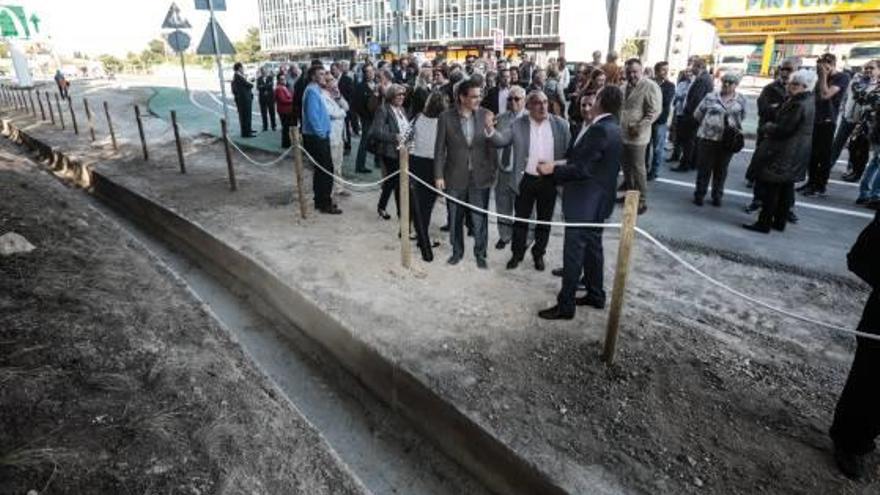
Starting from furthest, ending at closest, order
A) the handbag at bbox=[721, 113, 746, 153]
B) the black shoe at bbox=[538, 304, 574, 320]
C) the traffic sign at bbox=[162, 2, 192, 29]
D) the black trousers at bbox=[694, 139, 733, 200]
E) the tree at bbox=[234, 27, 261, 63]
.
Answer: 1. the tree at bbox=[234, 27, 261, 63]
2. the traffic sign at bbox=[162, 2, 192, 29]
3. the black trousers at bbox=[694, 139, 733, 200]
4. the handbag at bbox=[721, 113, 746, 153]
5. the black shoe at bbox=[538, 304, 574, 320]

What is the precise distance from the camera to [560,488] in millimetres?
2756

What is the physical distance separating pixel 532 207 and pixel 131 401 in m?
→ 3.80

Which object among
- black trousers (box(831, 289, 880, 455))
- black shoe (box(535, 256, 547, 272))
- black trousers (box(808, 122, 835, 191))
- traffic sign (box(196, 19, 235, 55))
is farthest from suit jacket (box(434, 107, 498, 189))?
traffic sign (box(196, 19, 235, 55))

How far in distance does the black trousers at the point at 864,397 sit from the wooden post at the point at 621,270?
4.16 ft

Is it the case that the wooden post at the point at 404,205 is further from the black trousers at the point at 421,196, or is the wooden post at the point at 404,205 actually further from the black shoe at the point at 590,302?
the black shoe at the point at 590,302

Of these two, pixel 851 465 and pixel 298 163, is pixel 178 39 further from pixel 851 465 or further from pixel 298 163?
pixel 851 465

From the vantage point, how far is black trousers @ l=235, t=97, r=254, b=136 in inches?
535

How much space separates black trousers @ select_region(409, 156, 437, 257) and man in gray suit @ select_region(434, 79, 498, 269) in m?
0.39

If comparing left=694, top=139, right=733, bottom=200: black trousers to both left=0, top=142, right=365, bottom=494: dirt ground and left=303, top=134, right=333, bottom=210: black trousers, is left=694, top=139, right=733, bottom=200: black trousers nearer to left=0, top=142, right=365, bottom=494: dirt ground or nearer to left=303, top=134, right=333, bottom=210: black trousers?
left=303, top=134, right=333, bottom=210: black trousers

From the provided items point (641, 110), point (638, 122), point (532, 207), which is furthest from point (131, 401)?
point (641, 110)

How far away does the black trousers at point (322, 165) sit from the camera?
7133 millimetres

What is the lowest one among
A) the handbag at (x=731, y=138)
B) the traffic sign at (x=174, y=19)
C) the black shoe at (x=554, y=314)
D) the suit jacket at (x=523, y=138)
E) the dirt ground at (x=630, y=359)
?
the dirt ground at (x=630, y=359)

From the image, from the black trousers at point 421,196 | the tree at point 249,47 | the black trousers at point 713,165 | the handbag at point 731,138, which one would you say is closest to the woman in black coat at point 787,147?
the handbag at point 731,138

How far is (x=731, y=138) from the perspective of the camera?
7.10 m
